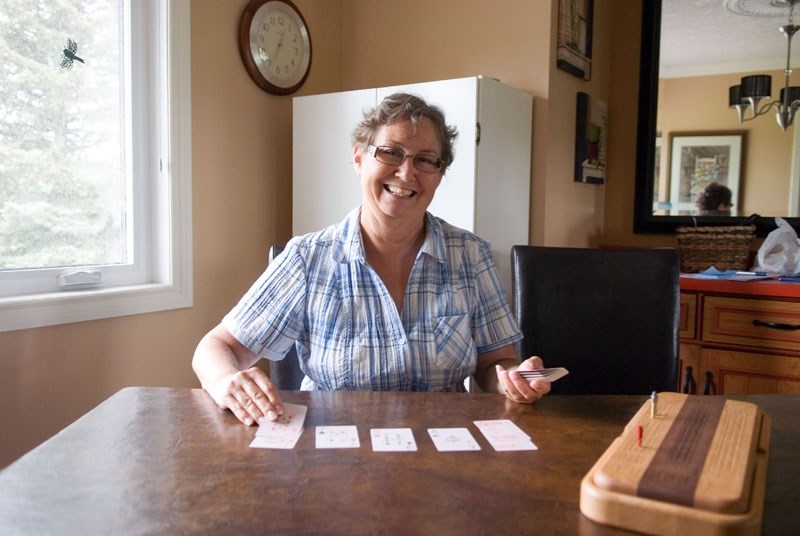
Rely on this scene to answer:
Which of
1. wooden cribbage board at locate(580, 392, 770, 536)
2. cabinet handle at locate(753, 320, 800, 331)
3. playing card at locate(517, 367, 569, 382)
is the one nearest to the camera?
wooden cribbage board at locate(580, 392, 770, 536)

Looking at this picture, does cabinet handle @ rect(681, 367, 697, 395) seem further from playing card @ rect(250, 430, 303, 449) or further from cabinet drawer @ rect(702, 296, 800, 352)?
playing card @ rect(250, 430, 303, 449)

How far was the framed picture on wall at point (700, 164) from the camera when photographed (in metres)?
2.81

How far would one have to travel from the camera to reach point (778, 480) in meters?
0.86

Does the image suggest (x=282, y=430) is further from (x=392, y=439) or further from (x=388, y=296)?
(x=388, y=296)

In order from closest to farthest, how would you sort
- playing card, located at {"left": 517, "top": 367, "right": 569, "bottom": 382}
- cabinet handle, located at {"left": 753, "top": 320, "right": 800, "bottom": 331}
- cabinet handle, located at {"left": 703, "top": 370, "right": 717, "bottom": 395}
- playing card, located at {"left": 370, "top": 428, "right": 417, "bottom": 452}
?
playing card, located at {"left": 370, "top": 428, "right": 417, "bottom": 452} → playing card, located at {"left": 517, "top": 367, "right": 569, "bottom": 382} → cabinet handle, located at {"left": 753, "top": 320, "right": 800, "bottom": 331} → cabinet handle, located at {"left": 703, "top": 370, "right": 717, "bottom": 395}

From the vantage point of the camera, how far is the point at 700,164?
287cm

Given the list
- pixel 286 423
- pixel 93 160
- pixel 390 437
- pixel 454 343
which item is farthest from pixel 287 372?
pixel 93 160

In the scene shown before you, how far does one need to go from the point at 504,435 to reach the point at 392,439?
179 millimetres

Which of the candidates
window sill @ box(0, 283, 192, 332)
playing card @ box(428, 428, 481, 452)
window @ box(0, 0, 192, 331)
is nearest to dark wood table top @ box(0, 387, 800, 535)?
playing card @ box(428, 428, 481, 452)

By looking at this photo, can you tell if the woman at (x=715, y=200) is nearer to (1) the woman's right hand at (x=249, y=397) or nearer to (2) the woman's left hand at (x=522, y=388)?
(2) the woman's left hand at (x=522, y=388)

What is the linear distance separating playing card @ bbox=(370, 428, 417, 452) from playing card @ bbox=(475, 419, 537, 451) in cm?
12

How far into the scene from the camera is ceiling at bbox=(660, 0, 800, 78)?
107 inches

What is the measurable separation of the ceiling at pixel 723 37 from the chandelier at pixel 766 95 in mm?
20

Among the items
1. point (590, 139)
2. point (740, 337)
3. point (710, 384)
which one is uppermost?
point (590, 139)
